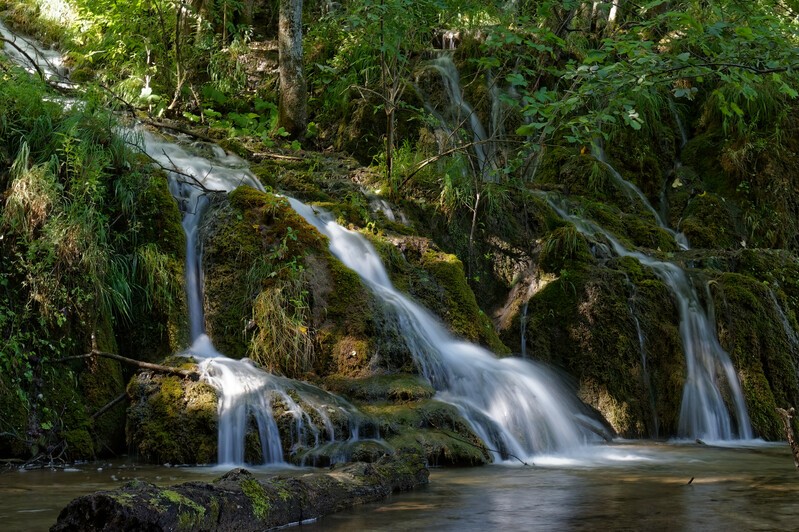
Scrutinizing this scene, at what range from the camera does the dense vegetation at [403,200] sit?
6.20 m

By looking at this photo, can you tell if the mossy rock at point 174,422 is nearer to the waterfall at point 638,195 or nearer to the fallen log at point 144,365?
the fallen log at point 144,365

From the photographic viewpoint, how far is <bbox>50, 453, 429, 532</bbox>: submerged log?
8.87ft

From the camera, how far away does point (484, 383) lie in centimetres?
695

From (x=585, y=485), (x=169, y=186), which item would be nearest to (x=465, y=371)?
(x=585, y=485)

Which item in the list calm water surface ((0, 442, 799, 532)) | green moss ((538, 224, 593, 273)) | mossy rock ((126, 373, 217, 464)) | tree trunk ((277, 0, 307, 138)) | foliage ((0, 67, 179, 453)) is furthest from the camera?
tree trunk ((277, 0, 307, 138))

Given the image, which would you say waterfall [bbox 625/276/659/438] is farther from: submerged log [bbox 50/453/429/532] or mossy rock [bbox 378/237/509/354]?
submerged log [bbox 50/453/429/532]

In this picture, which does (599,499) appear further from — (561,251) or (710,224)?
(710,224)

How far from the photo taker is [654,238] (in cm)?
1138

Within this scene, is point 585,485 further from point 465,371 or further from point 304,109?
point 304,109

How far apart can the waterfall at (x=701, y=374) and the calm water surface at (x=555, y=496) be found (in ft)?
6.40

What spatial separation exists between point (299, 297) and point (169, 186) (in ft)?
6.75

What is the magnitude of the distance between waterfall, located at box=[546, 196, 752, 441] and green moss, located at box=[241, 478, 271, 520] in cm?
611

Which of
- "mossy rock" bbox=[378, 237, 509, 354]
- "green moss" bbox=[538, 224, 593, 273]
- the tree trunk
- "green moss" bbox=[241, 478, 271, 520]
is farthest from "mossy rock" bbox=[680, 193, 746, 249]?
"green moss" bbox=[241, 478, 271, 520]

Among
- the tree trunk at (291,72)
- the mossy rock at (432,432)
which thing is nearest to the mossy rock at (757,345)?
the mossy rock at (432,432)
